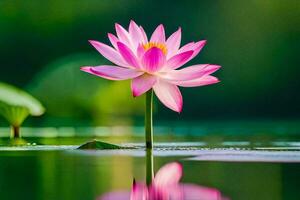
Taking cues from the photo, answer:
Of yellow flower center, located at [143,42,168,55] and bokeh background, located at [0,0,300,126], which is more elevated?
bokeh background, located at [0,0,300,126]

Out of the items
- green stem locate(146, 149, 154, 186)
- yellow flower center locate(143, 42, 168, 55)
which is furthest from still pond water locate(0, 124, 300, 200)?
yellow flower center locate(143, 42, 168, 55)

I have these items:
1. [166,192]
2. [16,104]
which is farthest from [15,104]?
[166,192]

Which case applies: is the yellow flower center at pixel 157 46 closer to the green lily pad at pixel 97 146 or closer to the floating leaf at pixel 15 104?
the green lily pad at pixel 97 146

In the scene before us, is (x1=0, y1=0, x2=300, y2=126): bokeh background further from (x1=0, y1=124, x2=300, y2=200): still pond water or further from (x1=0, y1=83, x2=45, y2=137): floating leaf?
(x1=0, y1=124, x2=300, y2=200): still pond water

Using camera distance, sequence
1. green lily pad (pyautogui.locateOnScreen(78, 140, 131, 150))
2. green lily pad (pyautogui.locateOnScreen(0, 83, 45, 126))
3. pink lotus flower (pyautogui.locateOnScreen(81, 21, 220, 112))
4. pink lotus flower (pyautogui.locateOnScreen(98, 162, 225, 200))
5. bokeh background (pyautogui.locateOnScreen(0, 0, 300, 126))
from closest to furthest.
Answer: pink lotus flower (pyautogui.locateOnScreen(98, 162, 225, 200)), pink lotus flower (pyautogui.locateOnScreen(81, 21, 220, 112)), green lily pad (pyautogui.locateOnScreen(78, 140, 131, 150)), green lily pad (pyautogui.locateOnScreen(0, 83, 45, 126)), bokeh background (pyautogui.locateOnScreen(0, 0, 300, 126))

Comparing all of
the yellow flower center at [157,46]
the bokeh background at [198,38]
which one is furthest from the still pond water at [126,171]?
the bokeh background at [198,38]

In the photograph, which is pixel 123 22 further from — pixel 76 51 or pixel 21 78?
pixel 21 78
